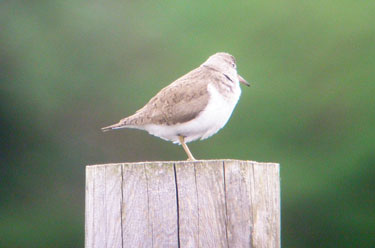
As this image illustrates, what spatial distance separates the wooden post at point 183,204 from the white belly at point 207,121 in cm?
265

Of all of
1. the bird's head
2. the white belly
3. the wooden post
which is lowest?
the wooden post

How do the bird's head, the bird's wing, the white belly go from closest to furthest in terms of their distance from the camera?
the bird's wing, the white belly, the bird's head

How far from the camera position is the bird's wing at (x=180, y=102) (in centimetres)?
675

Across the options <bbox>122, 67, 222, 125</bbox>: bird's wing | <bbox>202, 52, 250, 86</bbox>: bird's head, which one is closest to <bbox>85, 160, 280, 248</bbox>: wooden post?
<bbox>122, 67, 222, 125</bbox>: bird's wing

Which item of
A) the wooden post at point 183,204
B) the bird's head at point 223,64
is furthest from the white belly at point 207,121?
the wooden post at point 183,204

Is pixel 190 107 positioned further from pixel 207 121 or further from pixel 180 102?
pixel 207 121

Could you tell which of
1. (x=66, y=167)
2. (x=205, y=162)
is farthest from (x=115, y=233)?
(x=66, y=167)

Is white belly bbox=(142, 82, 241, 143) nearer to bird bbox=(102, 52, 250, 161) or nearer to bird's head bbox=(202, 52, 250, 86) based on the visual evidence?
bird bbox=(102, 52, 250, 161)

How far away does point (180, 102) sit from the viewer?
6.76 m

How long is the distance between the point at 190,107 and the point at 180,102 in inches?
4.2

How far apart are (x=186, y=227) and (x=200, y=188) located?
223mm

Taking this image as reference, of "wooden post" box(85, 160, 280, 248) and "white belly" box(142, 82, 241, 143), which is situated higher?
"white belly" box(142, 82, 241, 143)

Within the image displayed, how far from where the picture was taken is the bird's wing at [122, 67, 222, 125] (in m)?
6.75

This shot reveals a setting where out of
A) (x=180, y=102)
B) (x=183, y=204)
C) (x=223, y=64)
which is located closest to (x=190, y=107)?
(x=180, y=102)
